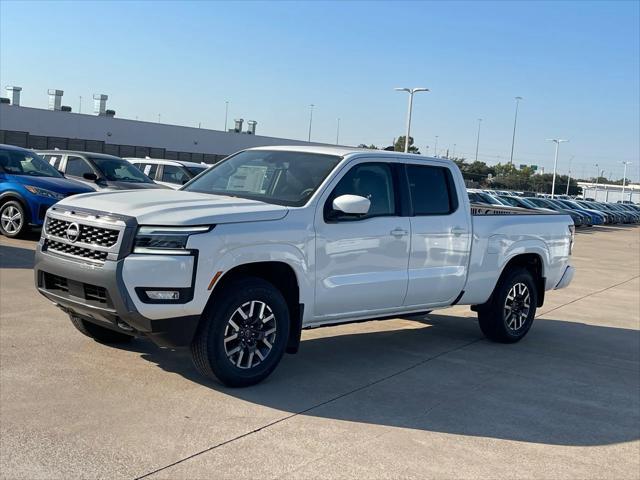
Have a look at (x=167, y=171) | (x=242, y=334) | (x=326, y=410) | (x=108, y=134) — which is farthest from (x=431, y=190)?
(x=108, y=134)

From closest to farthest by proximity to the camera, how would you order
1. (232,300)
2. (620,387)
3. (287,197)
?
Answer: (232,300), (287,197), (620,387)

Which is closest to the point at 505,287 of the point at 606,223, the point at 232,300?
the point at 232,300

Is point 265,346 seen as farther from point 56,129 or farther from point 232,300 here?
point 56,129

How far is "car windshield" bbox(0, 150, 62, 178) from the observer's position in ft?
46.6

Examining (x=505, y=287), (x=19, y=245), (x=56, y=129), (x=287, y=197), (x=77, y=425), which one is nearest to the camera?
(x=77, y=425)

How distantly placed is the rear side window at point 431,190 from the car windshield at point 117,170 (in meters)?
9.82

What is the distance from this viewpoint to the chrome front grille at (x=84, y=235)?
5.55 m

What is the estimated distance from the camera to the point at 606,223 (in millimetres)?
50156

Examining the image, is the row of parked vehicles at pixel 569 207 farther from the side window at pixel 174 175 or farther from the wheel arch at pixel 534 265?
the wheel arch at pixel 534 265

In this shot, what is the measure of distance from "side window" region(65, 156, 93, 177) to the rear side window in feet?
34.0

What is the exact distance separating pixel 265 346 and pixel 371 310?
1.26m

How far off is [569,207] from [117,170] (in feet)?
112

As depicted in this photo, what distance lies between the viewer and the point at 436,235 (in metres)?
7.45

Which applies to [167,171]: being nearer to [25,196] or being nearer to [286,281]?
[25,196]
